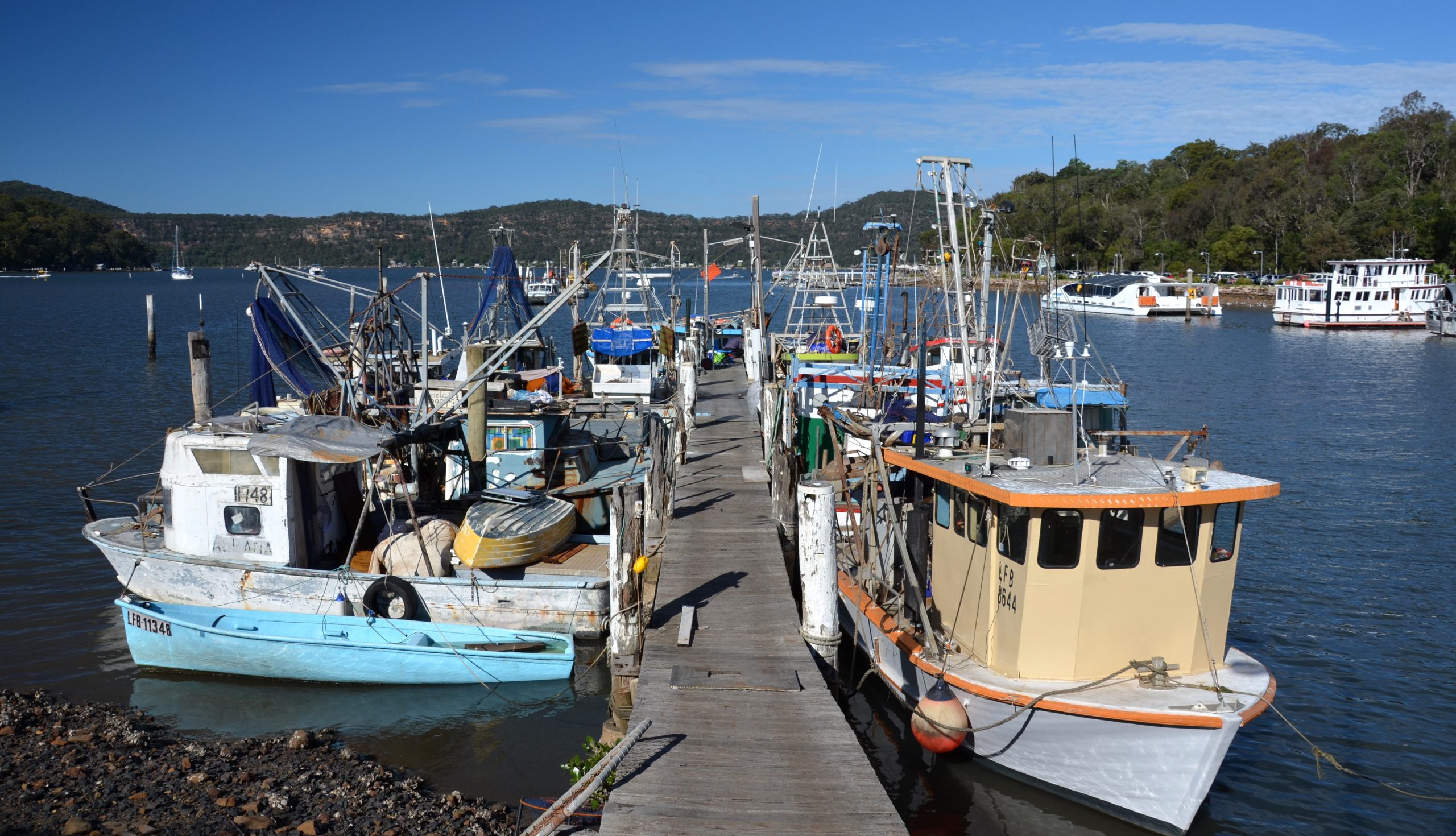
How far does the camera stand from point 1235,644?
1716 cm

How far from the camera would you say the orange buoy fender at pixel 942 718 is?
11453 mm

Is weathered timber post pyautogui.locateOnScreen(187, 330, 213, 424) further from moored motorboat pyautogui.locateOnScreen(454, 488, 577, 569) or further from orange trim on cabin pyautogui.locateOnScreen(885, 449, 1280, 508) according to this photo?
orange trim on cabin pyautogui.locateOnScreen(885, 449, 1280, 508)

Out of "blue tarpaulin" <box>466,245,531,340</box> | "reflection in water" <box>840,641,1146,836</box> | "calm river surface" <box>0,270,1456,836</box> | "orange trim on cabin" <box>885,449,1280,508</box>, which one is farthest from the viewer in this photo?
"blue tarpaulin" <box>466,245,531,340</box>

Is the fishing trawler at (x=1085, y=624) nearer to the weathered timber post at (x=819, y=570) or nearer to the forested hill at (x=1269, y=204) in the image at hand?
the weathered timber post at (x=819, y=570)

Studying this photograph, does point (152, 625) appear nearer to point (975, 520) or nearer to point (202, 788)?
point (202, 788)

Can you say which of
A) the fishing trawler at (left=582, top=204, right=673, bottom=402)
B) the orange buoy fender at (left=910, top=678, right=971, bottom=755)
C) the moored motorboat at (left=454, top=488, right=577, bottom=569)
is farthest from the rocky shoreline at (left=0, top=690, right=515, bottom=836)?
the fishing trawler at (left=582, top=204, right=673, bottom=402)

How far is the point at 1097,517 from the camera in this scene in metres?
10.8

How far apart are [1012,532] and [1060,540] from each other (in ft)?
1.73

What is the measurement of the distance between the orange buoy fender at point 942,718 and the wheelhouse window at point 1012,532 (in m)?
1.69

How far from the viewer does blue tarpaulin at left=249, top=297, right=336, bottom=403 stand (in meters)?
23.4

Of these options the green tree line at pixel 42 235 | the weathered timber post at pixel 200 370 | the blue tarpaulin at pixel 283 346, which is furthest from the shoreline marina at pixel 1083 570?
the green tree line at pixel 42 235

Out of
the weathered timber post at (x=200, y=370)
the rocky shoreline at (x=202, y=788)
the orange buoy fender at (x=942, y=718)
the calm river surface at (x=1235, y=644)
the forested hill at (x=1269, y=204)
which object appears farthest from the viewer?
the forested hill at (x=1269, y=204)

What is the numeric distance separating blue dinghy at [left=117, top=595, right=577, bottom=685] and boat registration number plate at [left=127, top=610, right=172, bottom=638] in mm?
12

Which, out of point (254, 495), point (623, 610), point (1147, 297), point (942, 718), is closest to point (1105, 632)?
point (942, 718)
